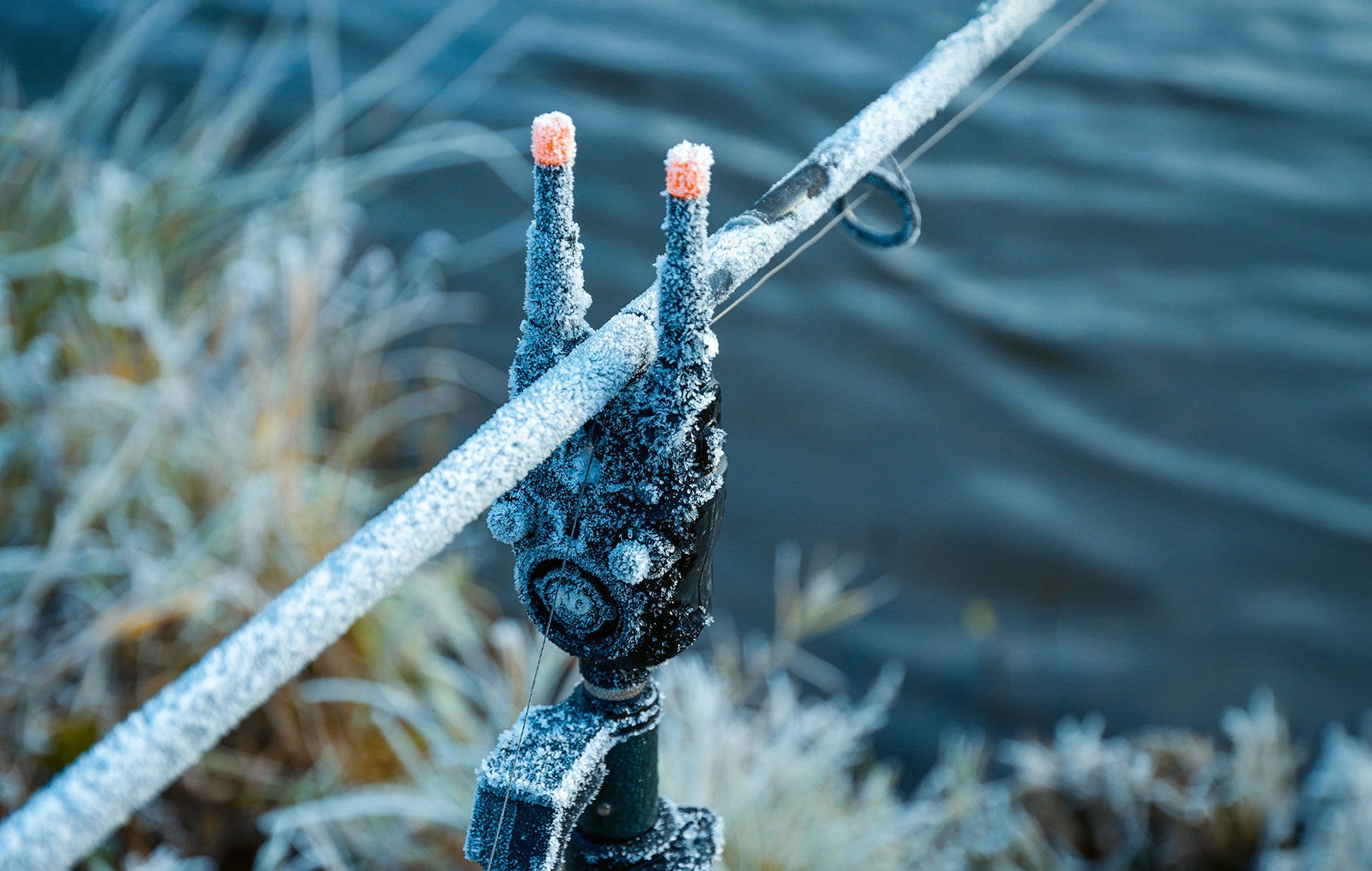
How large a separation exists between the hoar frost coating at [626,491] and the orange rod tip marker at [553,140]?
0.01 m

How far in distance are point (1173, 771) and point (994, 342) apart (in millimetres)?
1847

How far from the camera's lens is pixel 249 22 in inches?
210

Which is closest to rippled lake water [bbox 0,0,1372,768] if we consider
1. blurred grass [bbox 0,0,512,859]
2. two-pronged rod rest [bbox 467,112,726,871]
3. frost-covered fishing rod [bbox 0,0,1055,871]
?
blurred grass [bbox 0,0,512,859]

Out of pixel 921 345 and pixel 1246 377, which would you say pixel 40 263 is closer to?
pixel 921 345

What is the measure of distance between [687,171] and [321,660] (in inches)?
80.4

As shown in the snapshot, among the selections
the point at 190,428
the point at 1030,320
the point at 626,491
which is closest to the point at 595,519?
the point at 626,491

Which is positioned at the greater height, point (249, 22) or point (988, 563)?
point (249, 22)

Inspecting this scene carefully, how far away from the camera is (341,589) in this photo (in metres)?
0.62

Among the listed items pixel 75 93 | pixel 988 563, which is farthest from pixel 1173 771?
pixel 75 93

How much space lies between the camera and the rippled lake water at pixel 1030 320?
10.7 feet

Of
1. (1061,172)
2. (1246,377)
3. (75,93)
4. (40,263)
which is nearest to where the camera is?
(40,263)

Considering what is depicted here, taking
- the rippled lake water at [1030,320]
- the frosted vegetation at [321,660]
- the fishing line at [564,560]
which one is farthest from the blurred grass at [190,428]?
the fishing line at [564,560]

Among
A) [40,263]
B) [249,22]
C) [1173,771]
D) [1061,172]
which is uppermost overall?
[249,22]

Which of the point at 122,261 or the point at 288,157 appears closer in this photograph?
the point at 122,261
